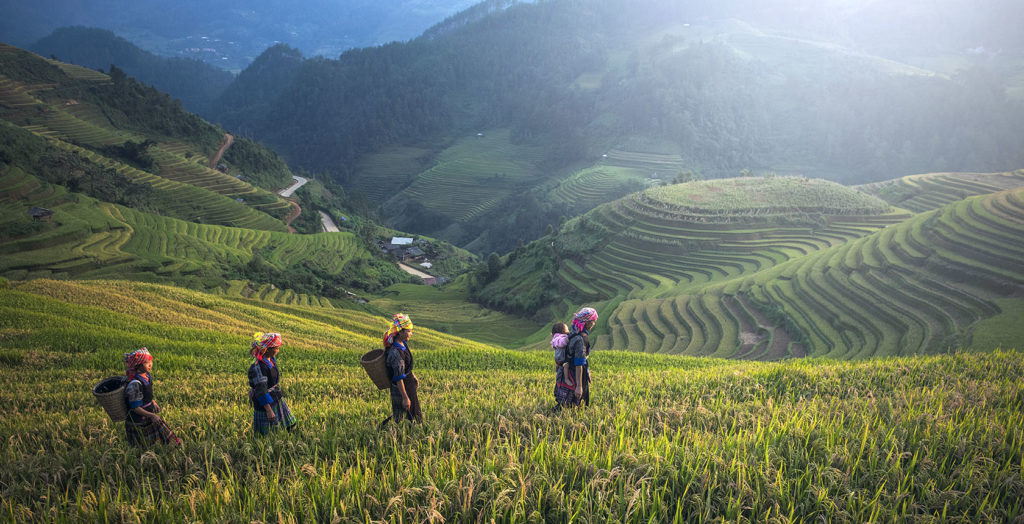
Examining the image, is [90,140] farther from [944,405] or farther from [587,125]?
[587,125]

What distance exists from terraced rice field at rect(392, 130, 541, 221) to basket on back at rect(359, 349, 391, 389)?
4229 inches

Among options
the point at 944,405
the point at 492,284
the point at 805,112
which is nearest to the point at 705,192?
the point at 492,284

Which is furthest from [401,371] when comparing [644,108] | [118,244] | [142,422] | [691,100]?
[691,100]

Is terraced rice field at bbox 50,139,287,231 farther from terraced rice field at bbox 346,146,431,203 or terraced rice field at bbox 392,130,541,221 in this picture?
terraced rice field at bbox 346,146,431,203

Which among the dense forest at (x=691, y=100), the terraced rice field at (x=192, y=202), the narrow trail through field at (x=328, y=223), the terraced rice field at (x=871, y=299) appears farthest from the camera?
the dense forest at (x=691, y=100)

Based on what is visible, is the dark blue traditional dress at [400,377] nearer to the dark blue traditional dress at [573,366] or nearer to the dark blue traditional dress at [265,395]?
the dark blue traditional dress at [265,395]

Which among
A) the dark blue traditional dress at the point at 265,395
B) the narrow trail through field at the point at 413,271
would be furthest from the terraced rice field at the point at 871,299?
the narrow trail through field at the point at 413,271

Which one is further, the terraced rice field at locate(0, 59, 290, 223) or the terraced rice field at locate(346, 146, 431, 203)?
the terraced rice field at locate(346, 146, 431, 203)

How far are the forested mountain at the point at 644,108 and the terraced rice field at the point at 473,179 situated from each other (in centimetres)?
117

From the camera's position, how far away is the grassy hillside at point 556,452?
11.4 ft

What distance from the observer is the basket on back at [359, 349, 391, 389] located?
5.24 metres

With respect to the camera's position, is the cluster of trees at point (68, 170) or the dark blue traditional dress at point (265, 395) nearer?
the dark blue traditional dress at point (265, 395)

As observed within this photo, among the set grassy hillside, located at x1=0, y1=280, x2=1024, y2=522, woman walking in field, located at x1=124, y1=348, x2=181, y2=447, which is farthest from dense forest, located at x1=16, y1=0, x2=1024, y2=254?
woman walking in field, located at x1=124, y1=348, x2=181, y2=447

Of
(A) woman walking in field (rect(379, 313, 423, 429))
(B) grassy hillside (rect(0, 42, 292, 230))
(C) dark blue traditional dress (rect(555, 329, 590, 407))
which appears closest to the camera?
(A) woman walking in field (rect(379, 313, 423, 429))
